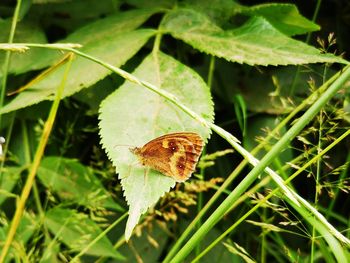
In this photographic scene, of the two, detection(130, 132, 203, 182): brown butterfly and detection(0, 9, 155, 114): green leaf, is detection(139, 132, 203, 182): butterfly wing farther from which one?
detection(0, 9, 155, 114): green leaf

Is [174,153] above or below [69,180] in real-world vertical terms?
above

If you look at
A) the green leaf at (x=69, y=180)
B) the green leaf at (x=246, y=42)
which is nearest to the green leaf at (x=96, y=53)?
the green leaf at (x=246, y=42)

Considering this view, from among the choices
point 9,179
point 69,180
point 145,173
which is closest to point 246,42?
point 145,173

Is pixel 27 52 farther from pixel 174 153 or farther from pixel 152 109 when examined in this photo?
pixel 174 153

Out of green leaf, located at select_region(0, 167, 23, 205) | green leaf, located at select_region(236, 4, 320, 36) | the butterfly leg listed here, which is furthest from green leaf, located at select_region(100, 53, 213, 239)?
green leaf, located at select_region(0, 167, 23, 205)

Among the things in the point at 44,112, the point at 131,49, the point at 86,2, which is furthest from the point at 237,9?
the point at 44,112

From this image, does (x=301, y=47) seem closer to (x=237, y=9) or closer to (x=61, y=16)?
(x=237, y=9)
